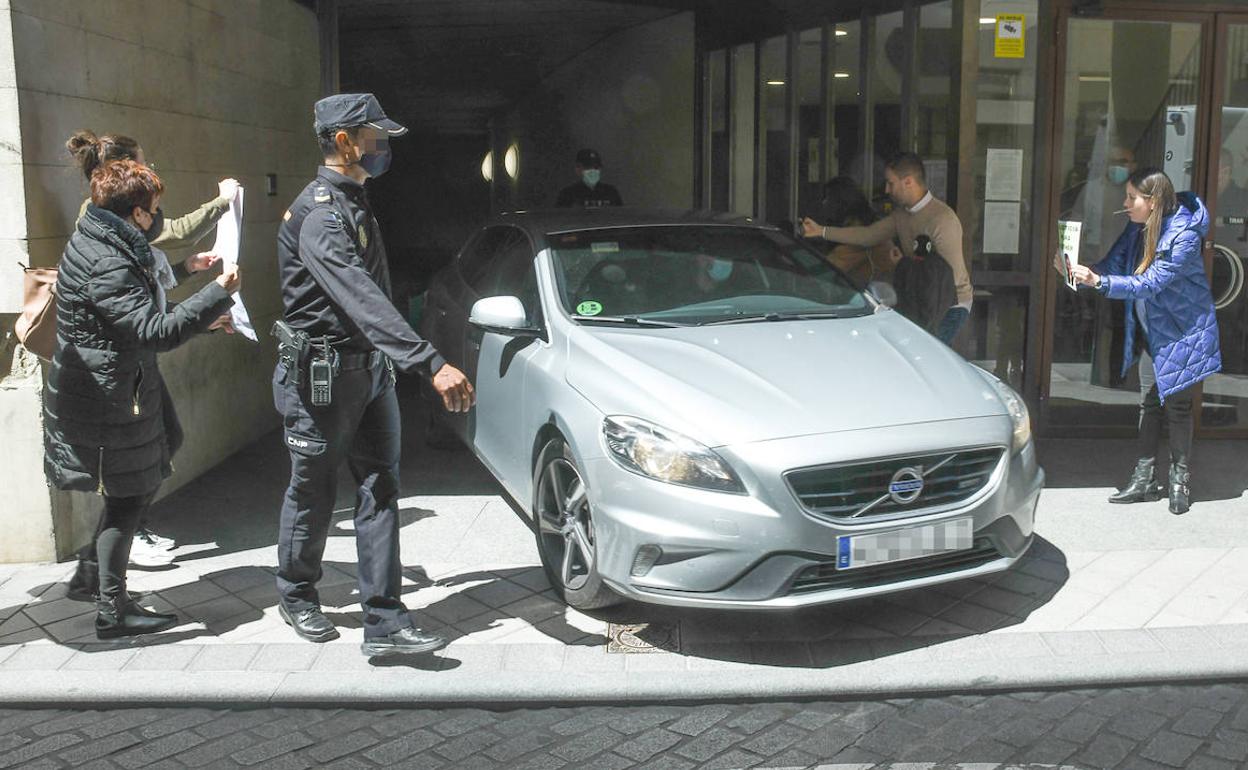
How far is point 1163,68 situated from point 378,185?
73.6 ft

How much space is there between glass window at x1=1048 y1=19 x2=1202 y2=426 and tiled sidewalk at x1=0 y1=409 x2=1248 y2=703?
1931mm

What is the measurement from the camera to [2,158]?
5.17m

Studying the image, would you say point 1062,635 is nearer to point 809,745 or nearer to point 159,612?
point 809,745

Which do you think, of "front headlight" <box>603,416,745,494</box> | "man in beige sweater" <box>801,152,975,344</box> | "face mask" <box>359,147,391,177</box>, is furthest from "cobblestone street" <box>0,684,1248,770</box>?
"man in beige sweater" <box>801,152,975,344</box>

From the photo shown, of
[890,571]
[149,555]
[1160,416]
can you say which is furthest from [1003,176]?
[149,555]

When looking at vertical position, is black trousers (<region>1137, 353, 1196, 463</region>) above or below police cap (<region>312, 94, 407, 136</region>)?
below

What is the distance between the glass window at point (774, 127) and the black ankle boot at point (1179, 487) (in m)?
4.46

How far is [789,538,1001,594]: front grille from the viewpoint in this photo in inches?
169

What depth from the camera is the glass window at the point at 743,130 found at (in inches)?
428

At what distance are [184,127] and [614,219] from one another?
2573 mm

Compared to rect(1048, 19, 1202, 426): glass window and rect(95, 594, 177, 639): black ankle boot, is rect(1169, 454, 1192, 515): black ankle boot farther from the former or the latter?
rect(95, 594, 177, 639): black ankle boot

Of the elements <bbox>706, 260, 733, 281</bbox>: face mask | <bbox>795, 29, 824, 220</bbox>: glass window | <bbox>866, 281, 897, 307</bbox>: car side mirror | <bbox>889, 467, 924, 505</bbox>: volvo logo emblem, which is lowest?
<bbox>889, 467, 924, 505</bbox>: volvo logo emblem

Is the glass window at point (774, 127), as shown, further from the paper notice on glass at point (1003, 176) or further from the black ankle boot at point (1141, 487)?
the black ankle boot at point (1141, 487)

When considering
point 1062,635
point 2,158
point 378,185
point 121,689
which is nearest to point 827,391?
point 1062,635
